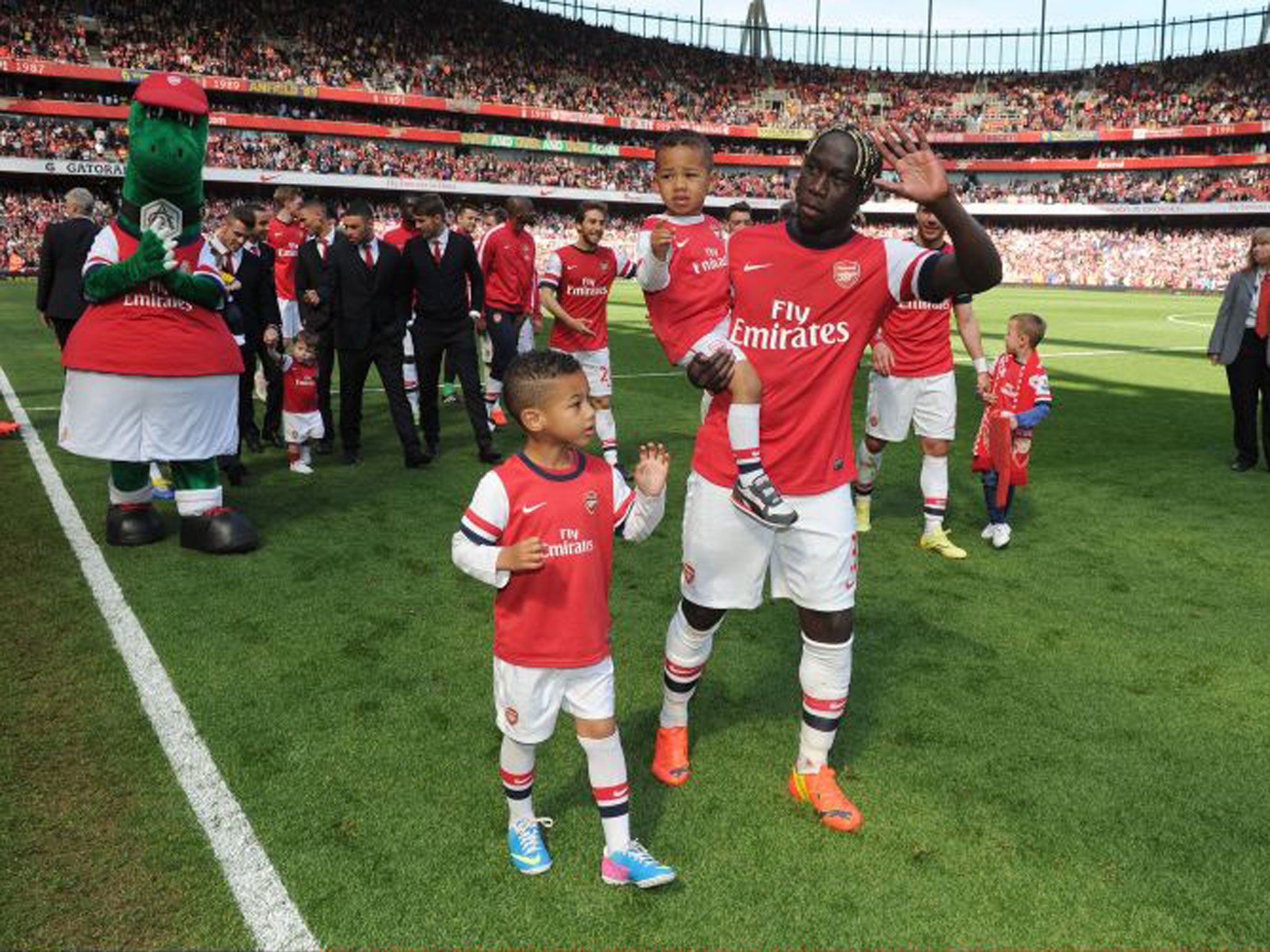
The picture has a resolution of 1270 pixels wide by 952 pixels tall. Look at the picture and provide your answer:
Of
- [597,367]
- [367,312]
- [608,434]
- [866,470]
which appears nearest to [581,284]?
[597,367]

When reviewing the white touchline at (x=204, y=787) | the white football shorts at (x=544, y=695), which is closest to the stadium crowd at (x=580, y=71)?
the white touchline at (x=204, y=787)

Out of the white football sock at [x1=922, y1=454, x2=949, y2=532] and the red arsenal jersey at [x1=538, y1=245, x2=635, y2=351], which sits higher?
the red arsenal jersey at [x1=538, y1=245, x2=635, y2=351]

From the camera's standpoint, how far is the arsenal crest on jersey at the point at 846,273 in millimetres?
3023

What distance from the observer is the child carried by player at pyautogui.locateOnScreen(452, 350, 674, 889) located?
257cm

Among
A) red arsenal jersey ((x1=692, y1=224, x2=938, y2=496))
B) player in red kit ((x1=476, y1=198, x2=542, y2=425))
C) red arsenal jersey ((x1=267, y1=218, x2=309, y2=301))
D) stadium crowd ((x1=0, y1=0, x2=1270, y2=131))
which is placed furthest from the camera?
stadium crowd ((x1=0, y1=0, x2=1270, y2=131))

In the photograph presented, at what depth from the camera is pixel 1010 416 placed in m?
6.12

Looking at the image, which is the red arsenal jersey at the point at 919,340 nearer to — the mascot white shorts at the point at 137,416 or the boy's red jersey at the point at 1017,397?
the boy's red jersey at the point at 1017,397

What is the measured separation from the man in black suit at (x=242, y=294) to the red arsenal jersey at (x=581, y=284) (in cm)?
245

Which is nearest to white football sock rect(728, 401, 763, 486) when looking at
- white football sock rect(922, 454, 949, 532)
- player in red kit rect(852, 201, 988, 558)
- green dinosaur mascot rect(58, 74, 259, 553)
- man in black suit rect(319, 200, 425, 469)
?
player in red kit rect(852, 201, 988, 558)

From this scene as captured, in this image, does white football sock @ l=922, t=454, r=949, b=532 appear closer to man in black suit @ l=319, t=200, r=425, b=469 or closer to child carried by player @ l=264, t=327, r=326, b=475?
man in black suit @ l=319, t=200, r=425, b=469

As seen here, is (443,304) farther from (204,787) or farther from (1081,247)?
(1081,247)

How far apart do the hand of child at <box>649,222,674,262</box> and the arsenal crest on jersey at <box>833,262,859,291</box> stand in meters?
0.58

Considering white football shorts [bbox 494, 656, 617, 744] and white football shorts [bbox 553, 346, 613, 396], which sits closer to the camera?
white football shorts [bbox 494, 656, 617, 744]

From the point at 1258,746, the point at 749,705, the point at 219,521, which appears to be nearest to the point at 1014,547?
the point at 1258,746
